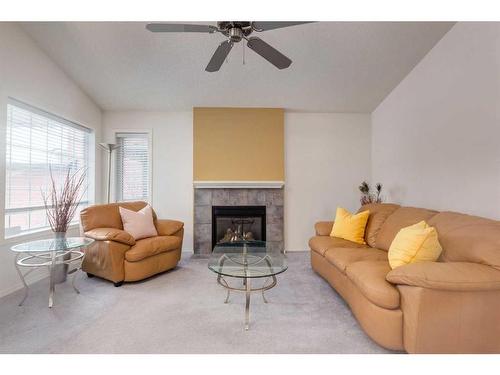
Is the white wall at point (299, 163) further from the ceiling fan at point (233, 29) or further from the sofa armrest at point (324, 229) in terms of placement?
the ceiling fan at point (233, 29)

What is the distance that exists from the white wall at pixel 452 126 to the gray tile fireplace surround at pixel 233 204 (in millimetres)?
1875

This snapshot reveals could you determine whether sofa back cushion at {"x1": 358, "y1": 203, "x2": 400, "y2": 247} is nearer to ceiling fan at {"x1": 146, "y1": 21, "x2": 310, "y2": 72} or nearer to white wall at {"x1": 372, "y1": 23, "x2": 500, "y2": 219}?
white wall at {"x1": 372, "y1": 23, "x2": 500, "y2": 219}

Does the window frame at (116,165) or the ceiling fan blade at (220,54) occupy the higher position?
the ceiling fan blade at (220,54)

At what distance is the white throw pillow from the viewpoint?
3.09 m

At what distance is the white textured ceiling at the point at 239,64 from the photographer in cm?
275

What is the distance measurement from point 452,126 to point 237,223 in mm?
3191

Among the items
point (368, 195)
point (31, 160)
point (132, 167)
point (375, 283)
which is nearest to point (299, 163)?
point (368, 195)

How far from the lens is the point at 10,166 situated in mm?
2701

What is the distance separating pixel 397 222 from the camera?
2652mm

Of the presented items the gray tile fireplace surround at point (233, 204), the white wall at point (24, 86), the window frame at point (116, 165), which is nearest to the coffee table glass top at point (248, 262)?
the gray tile fireplace surround at point (233, 204)

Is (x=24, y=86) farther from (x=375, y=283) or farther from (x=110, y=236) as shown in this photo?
(x=375, y=283)
